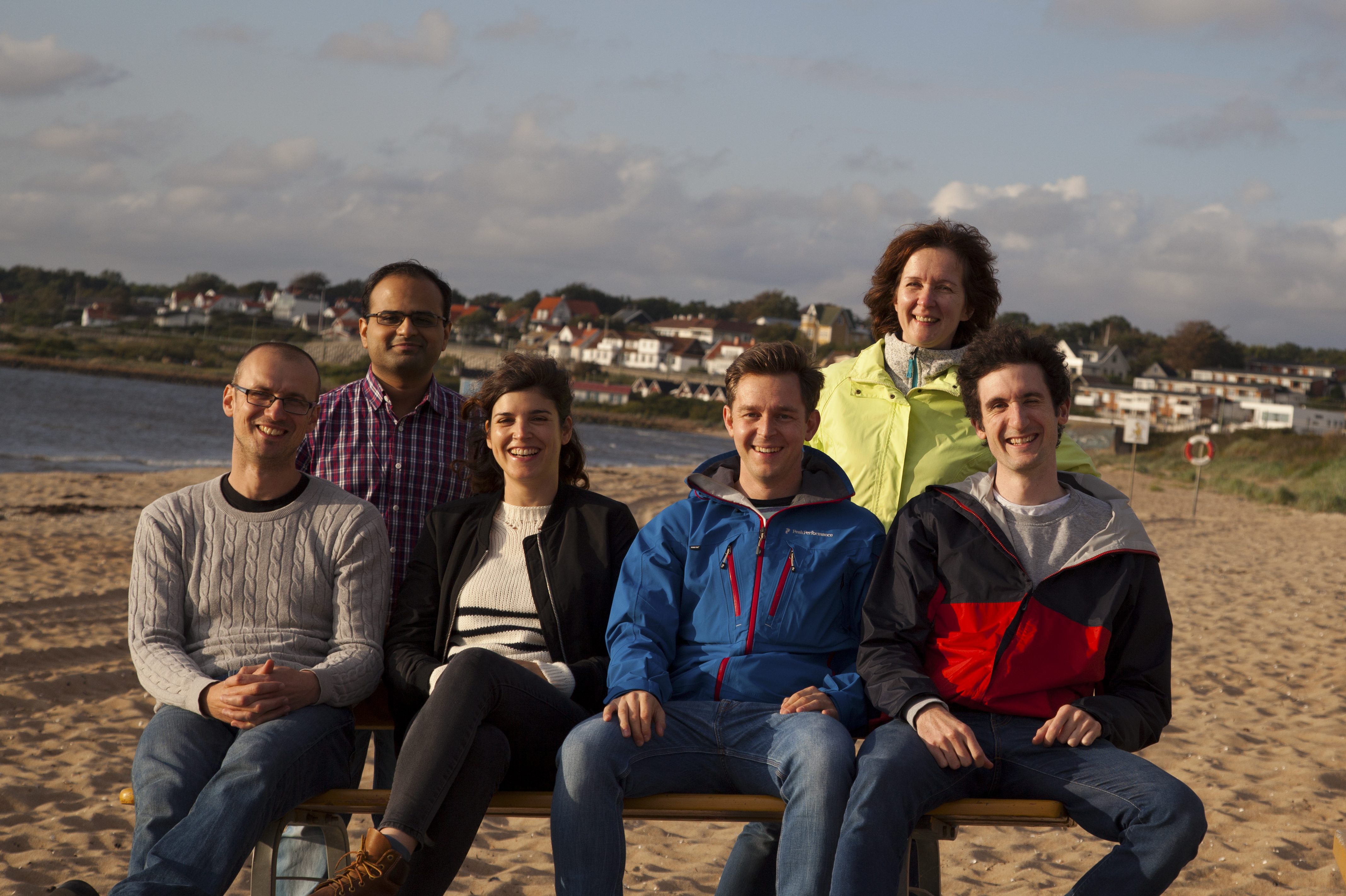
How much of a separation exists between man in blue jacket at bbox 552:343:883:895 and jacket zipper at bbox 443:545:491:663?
1.52ft

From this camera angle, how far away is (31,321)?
336ft

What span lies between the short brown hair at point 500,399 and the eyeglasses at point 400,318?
38cm

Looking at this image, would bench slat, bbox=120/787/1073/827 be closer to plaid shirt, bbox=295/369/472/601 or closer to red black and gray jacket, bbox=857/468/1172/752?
A: red black and gray jacket, bbox=857/468/1172/752

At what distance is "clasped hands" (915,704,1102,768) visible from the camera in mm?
2697

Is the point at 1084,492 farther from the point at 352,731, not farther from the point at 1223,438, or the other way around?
the point at 1223,438

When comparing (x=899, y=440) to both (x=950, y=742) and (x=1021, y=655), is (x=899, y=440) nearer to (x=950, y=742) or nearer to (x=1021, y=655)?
(x=1021, y=655)

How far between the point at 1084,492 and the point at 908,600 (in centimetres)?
63

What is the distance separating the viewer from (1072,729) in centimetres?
272

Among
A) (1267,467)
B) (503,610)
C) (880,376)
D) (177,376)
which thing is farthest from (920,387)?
(177,376)

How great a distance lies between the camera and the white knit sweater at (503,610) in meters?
3.18

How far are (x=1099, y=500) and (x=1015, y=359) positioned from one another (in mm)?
464

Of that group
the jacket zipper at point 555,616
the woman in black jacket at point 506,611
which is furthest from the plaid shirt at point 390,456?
the jacket zipper at point 555,616

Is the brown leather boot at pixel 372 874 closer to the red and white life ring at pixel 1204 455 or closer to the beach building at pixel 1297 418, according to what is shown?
the red and white life ring at pixel 1204 455

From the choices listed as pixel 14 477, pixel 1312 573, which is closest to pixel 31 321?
pixel 14 477
